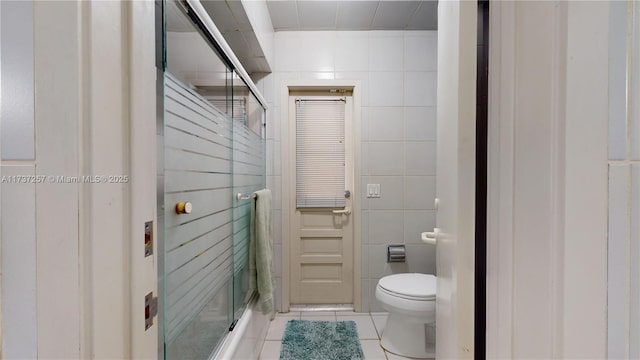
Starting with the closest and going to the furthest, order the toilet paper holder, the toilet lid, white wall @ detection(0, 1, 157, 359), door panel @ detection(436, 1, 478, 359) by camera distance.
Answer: white wall @ detection(0, 1, 157, 359), door panel @ detection(436, 1, 478, 359), the toilet lid, the toilet paper holder

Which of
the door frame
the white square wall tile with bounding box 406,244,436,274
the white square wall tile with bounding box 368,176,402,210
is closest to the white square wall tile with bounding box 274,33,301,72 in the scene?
the door frame

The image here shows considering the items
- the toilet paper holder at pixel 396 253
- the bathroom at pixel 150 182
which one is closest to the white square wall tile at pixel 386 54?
the toilet paper holder at pixel 396 253

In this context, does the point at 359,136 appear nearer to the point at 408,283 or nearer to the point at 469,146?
the point at 408,283

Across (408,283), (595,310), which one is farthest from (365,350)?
(595,310)

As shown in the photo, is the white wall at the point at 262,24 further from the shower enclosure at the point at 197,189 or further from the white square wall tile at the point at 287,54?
the shower enclosure at the point at 197,189

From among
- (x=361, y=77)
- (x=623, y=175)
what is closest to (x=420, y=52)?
(x=361, y=77)

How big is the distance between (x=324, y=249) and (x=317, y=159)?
78 centimetres

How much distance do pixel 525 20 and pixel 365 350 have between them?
1.99 meters

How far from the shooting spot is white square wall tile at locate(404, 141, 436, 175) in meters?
2.40

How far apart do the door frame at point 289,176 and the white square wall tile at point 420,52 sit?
0.47 m

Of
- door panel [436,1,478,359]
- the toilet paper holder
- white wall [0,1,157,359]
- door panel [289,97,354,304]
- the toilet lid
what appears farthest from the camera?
door panel [289,97,354,304]

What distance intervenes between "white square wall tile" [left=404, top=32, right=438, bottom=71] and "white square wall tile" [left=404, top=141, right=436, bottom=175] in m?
0.63

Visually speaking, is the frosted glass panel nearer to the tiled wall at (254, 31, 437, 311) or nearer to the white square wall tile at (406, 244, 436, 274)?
the tiled wall at (254, 31, 437, 311)

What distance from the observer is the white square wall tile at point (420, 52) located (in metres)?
2.39
